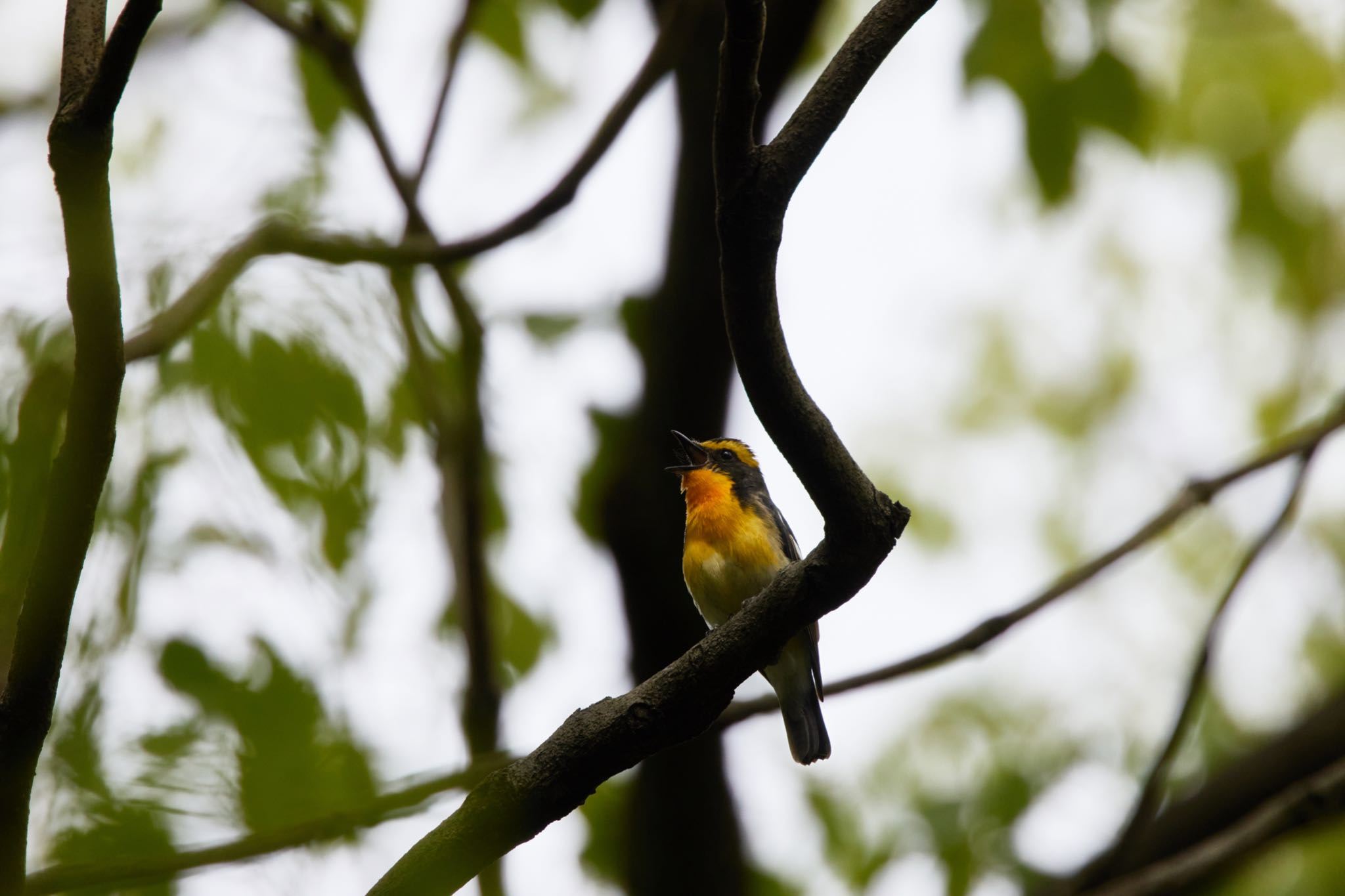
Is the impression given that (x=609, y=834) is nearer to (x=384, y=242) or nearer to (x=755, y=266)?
(x=384, y=242)

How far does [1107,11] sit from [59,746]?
3.86 meters

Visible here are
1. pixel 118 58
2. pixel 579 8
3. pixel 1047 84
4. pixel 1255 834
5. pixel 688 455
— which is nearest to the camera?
pixel 118 58


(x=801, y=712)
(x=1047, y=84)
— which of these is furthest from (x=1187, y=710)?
(x=1047, y=84)

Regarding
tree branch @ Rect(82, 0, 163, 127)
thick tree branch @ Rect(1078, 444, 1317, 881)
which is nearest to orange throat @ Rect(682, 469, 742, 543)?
thick tree branch @ Rect(1078, 444, 1317, 881)

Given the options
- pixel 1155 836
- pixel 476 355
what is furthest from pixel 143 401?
pixel 1155 836

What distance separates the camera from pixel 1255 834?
15.7 ft

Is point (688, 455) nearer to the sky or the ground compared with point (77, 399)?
nearer to the sky

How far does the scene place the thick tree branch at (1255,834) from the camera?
4727mm

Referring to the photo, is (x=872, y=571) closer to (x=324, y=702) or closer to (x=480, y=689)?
(x=324, y=702)

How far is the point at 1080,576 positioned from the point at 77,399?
12.1 ft

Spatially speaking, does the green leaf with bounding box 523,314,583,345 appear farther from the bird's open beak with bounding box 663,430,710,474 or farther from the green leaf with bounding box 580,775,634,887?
the green leaf with bounding box 580,775,634,887

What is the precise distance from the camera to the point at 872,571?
2.40m

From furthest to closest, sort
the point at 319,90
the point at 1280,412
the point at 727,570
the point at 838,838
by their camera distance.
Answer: the point at 1280,412 < the point at 838,838 < the point at 727,570 < the point at 319,90

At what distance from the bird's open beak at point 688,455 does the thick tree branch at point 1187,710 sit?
232cm
